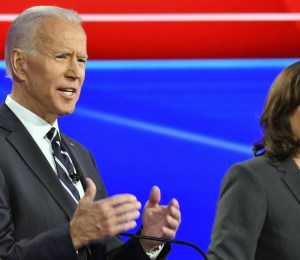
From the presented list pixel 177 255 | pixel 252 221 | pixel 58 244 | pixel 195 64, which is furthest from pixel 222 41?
pixel 58 244

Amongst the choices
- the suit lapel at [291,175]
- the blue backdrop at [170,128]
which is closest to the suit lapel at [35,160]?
the suit lapel at [291,175]

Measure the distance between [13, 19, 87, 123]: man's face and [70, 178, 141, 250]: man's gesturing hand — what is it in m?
0.40

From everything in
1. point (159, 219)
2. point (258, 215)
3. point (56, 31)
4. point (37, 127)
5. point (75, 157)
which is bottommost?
point (258, 215)

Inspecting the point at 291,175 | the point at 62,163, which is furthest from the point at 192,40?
the point at 62,163

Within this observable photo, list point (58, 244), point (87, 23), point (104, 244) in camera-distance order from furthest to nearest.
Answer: point (87, 23) < point (104, 244) < point (58, 244)

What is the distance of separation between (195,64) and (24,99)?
4.75ft

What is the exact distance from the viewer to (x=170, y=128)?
345 centimetres

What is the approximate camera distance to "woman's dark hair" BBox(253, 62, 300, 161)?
2471mm

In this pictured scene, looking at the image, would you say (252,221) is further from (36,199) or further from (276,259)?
(36,199)

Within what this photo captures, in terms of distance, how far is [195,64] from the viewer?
11.5 feet

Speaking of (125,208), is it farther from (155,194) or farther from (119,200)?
(155,194)

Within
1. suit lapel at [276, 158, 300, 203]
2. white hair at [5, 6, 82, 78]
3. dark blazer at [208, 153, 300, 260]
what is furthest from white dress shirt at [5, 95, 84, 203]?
suit lapel at [276, 158, 300, 203]

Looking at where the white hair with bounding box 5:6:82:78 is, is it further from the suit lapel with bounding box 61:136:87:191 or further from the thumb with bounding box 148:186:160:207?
the thumb with bounding box 148:186:160:207

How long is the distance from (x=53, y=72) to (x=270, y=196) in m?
0.76
